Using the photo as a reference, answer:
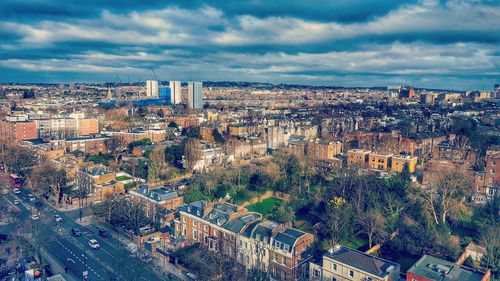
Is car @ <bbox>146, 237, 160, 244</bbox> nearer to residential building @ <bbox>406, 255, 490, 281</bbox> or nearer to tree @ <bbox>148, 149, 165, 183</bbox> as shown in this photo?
tree @ <bbox>148, 149, 165, 183</bbox>

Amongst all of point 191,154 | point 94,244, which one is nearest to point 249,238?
point 94,244

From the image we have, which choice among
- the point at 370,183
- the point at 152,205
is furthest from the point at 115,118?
the point at 370,183

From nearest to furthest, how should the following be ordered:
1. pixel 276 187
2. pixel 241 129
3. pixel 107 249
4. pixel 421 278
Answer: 1. pixel 421 278
2. pixel 107 249
3. pixel 276 187
4. pixel 241 129

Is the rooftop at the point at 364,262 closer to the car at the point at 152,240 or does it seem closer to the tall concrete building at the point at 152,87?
the car at the point at 152,240

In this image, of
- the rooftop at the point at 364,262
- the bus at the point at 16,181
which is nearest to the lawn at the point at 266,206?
the rooftop at the point at 364,262

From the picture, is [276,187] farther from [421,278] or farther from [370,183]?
[421,278]

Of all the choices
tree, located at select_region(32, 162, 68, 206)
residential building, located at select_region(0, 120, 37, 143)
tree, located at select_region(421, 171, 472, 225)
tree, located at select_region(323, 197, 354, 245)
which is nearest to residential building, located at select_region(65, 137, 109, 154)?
residential building, located at select_region(0, 120, 37, 143)

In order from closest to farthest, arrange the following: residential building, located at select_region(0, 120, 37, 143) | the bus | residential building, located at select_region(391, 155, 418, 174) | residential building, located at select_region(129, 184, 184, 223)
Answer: residential building, located at select_region(129, 184, 184, 223) → the bus → residential building, located at select_region(391, 155, 418, 174) → residential building, located at select_region(0, 120, 37, 143)
